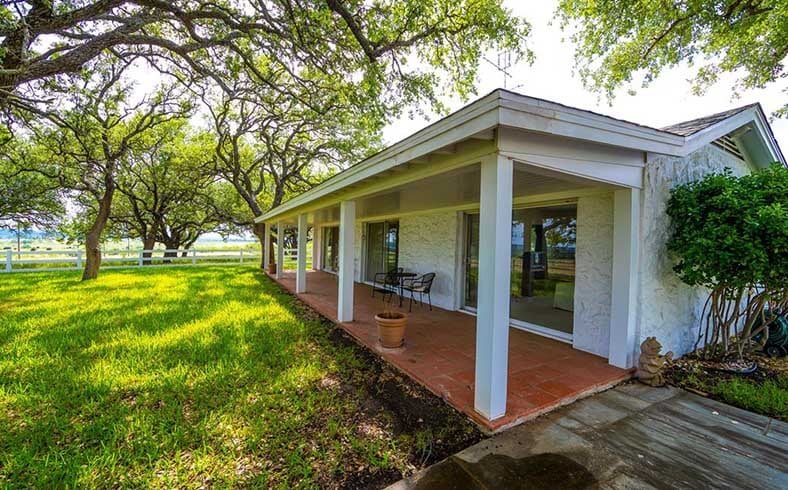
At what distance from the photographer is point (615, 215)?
12.8 feet

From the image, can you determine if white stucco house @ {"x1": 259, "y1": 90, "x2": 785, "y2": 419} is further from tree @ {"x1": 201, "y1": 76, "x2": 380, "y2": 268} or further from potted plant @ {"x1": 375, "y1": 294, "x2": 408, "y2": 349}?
tree @ {"x1": 201, "y1": 76, "x2": 380, "y2": 268}

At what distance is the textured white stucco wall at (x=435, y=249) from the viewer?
6.99m

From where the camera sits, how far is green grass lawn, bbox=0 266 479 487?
2.32m

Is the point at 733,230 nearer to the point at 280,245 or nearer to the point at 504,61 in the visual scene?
the point at 504,61

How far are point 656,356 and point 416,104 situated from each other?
7392mm

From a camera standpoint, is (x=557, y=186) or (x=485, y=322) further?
(x=557, y=186)

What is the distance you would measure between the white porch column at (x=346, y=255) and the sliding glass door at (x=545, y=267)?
2.90 meters

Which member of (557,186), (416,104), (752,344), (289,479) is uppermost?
(416,104)

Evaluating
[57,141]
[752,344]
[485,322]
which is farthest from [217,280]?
[752,344]

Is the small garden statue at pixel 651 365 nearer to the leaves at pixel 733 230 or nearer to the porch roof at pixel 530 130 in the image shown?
the leaves at pixel 733 230

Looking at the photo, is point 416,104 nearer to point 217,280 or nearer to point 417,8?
point 417,8

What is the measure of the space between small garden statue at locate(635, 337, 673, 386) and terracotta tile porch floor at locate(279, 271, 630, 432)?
0.17 metres

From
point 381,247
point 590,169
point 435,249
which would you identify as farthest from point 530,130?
point 381,247

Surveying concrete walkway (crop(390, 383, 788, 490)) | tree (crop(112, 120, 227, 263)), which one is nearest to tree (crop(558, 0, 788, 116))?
concrete walkway (crop(390, 383, 788, 490))
